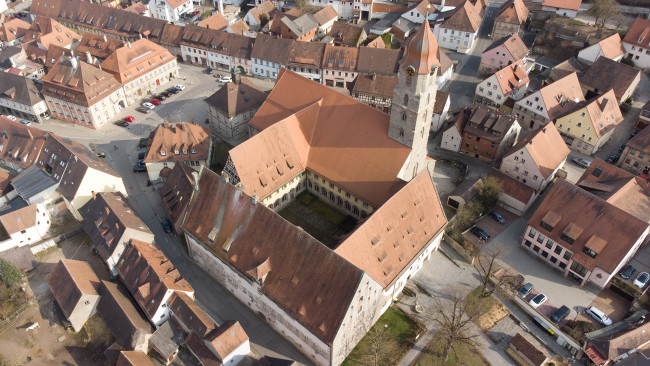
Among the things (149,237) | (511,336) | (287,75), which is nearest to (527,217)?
(511,336)

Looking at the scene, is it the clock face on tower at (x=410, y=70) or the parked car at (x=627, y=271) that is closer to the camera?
the clock face on tower at (x=410, y=70)

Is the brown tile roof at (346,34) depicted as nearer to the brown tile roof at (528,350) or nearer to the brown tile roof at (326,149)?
the brown tile roof at (326,149)

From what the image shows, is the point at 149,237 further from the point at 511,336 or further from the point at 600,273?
the point at 600,273

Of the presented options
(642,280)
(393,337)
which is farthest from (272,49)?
(642,280)

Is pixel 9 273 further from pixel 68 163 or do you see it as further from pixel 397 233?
pixel 397 233

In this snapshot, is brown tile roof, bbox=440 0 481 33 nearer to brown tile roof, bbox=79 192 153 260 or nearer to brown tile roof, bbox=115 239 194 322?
brown tile roof, bbox=79 192 153 260

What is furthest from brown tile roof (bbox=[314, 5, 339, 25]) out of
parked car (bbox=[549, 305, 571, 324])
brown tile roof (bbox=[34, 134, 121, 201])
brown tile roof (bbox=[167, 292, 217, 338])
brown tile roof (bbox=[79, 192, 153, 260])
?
parked car (bbox=[549, 305, 571, 324])

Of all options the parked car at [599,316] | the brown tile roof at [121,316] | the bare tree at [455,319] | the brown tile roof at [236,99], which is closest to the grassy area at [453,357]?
the bare tree at [455,319]
